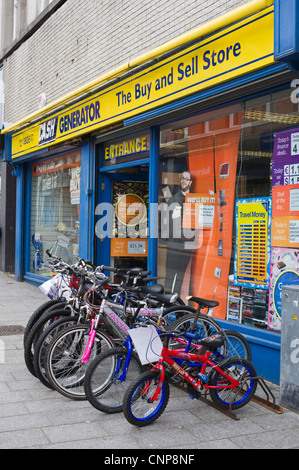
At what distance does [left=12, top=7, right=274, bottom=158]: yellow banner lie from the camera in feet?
15.5

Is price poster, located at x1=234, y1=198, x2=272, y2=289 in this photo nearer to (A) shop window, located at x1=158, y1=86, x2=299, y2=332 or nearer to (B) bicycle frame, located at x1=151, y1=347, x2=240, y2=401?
(A) shop window, located at x1=158, y1=86, x2=299, y2=332

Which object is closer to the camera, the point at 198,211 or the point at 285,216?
the point at 285,216

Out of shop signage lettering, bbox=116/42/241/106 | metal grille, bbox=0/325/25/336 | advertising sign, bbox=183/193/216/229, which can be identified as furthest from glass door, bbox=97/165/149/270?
advertising sign, bbox=183/193/216/229

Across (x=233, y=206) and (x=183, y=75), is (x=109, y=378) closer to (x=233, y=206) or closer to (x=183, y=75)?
(x=233, y=206)

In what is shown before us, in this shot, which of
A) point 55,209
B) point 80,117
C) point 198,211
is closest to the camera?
point 198,211

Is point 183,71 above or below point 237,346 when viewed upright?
above

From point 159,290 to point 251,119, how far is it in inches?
87.0

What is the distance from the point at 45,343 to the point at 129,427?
1.19m

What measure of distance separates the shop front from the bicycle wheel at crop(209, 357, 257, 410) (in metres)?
0.80

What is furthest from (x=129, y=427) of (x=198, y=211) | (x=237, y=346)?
(x=198, y=211)

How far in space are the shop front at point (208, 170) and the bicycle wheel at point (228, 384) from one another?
80cm

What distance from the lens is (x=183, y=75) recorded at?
5766mm
